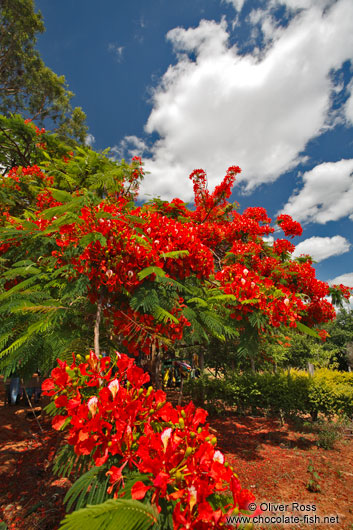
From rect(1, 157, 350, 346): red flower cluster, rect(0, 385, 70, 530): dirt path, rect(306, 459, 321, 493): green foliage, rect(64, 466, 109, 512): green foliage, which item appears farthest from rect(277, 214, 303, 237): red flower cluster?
rect(0, 385, 70, 530): dirt path

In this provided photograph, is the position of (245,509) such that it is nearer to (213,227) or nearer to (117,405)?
(117,405)

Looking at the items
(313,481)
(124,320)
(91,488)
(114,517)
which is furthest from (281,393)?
(114,517)

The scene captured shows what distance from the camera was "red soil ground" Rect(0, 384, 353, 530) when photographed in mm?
3502

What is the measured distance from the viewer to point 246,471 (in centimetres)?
497

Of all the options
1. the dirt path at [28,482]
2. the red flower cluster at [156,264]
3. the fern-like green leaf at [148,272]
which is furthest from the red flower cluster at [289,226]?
the dirt path at [28,482]

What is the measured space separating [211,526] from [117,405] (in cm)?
52

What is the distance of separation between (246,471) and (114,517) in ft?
18.4

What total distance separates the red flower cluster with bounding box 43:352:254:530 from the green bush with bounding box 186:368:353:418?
9408 mm

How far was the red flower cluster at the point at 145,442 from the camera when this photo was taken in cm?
86

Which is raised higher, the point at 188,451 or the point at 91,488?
the point at 188,451

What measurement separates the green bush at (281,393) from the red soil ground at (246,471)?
1.27 meters

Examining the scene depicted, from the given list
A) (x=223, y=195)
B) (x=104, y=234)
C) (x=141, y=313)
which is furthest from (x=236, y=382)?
(x=104, y=234)

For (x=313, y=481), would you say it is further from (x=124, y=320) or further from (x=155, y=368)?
(x=124, y=320)

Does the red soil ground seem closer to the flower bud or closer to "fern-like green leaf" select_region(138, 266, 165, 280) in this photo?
"fern-like green leaf" select_region(138, 266, 165, 280)
